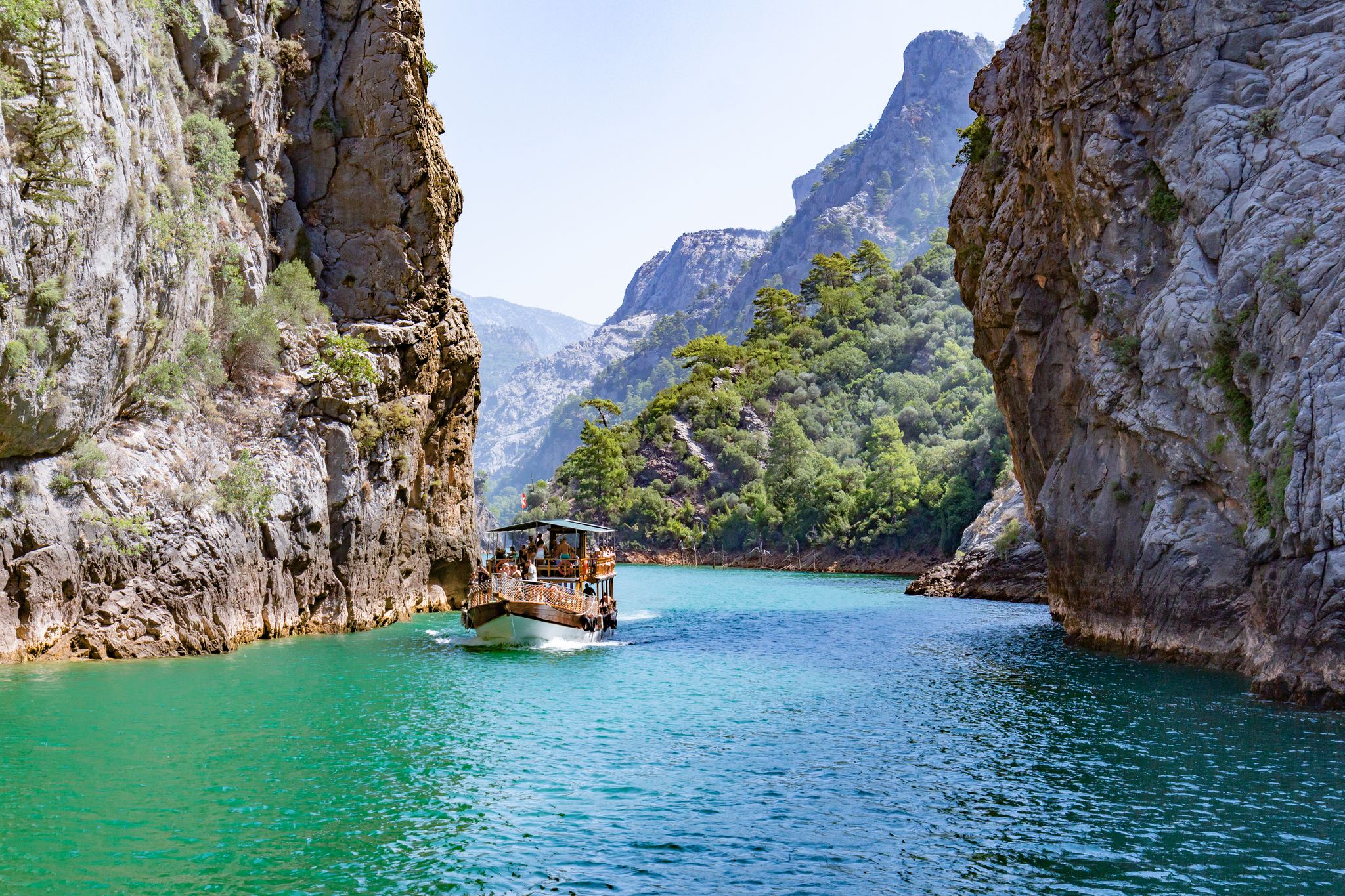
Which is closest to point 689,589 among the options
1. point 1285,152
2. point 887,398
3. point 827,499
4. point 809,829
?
point 827,499

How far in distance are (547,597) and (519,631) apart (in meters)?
1.50

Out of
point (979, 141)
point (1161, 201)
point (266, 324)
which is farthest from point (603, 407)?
point (1161, 201)

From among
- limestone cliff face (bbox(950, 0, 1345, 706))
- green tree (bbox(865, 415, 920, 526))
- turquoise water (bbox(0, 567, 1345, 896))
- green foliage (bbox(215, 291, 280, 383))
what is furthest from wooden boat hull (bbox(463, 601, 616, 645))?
green tree (bbox(865, 415, 920, 526))

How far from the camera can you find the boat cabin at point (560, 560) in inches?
1372

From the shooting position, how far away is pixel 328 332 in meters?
36.9

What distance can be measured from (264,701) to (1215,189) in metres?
27.1

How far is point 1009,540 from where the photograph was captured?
57344 mm

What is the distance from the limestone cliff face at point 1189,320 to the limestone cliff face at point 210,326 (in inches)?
968

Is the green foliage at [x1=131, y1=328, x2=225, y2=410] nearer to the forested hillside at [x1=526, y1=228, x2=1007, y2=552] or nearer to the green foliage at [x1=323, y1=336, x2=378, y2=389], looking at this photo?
the green foliage at [x1=323, y1=336, x2=378, y2=389]

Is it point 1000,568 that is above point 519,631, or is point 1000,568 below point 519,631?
A: above

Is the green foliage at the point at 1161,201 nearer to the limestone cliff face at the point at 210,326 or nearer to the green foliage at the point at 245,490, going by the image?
the limestone cliff face at the point at 210,326

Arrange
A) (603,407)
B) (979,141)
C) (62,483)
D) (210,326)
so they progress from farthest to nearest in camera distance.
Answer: (603,407) < (979,141) < (210,326) < (62,483)

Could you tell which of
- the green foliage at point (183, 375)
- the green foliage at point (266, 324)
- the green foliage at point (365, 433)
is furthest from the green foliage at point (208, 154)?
the green foliage at point (365, 433)

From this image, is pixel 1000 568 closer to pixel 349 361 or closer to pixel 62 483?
pixel 349 361
